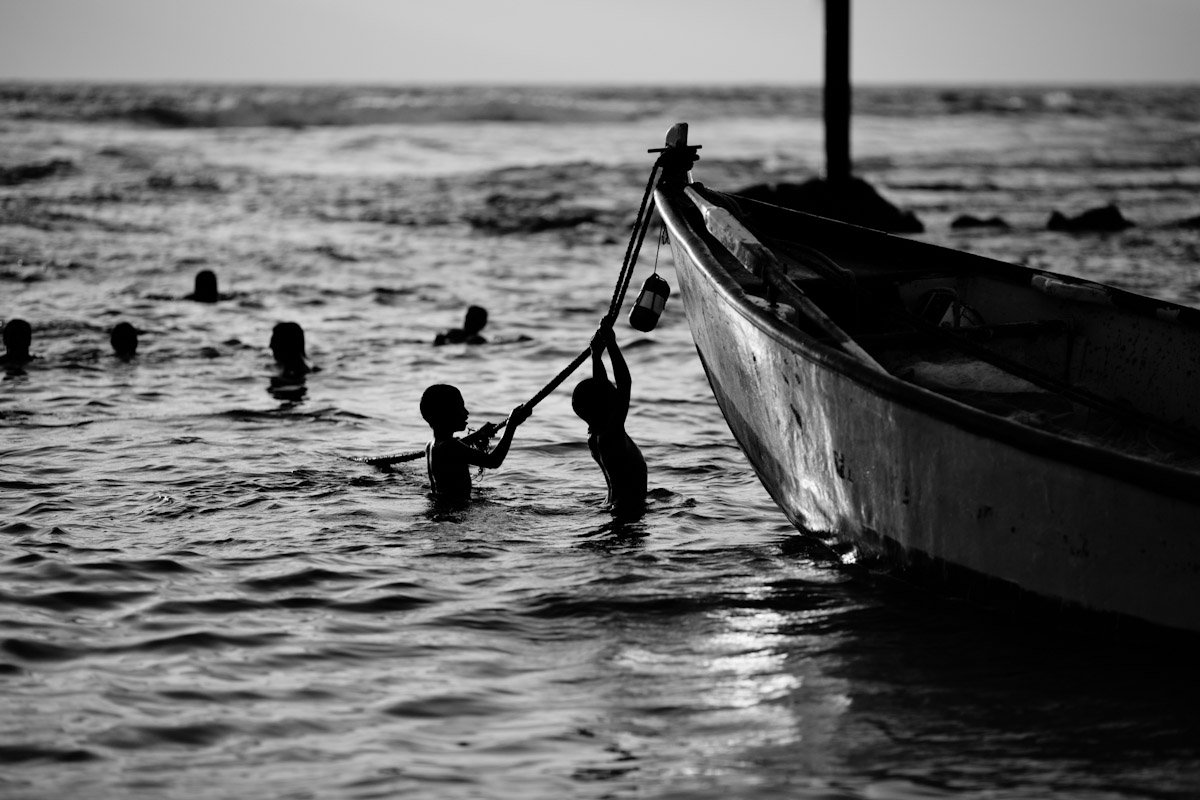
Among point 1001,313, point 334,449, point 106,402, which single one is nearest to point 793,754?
point 1001,313

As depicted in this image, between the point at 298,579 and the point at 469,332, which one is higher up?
the point at 469,332

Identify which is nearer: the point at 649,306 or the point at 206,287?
the point at 649,306

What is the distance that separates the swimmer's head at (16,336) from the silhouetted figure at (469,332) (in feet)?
10.0

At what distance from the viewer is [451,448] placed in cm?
648

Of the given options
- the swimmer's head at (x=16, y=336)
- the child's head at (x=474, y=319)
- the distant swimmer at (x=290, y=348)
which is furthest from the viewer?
the child's head at (x=474, y=319)

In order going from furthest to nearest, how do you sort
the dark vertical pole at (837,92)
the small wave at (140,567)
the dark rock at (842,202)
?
the dark rock at (842,202)
the dark vertical pole at (837,92)
the small wave at (140,567)

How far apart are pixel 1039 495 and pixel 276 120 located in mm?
46013

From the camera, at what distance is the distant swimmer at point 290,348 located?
9438mm

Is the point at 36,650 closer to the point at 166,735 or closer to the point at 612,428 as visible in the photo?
the point at 166,735

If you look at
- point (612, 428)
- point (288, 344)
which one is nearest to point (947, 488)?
point (612, 428)

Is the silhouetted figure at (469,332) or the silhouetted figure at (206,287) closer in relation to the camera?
the silhouetted figure at (469,332)

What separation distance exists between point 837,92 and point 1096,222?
5.20 meters

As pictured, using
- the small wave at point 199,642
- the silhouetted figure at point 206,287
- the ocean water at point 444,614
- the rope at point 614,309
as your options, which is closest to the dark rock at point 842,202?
the ocean water at point 444,614

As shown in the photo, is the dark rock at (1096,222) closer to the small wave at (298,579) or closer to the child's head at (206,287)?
the child's head at (206,287)
